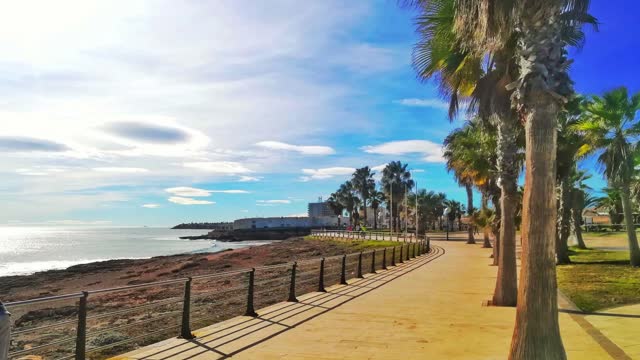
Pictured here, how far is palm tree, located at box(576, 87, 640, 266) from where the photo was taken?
21.0 metres

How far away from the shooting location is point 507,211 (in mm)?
12164

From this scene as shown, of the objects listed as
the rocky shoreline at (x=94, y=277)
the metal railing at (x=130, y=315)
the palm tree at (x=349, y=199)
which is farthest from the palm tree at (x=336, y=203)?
the metal railing at (x=130, y=315)

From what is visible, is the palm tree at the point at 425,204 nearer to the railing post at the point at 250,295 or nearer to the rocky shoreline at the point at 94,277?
the rocky shoreline at the point at 94,277

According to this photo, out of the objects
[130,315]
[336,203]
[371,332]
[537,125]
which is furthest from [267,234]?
[537,125]

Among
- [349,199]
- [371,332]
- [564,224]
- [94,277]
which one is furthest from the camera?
[349,199]

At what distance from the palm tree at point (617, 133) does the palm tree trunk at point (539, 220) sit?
1693cm

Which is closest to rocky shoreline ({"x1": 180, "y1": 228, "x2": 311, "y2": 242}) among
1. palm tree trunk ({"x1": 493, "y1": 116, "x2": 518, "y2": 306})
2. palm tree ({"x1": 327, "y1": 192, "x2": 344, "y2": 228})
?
palm tree ({"x1": 327, "y1": 192, "x2": 344, "y2": 228})

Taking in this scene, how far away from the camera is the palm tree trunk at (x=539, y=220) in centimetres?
595

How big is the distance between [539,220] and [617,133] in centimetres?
1821

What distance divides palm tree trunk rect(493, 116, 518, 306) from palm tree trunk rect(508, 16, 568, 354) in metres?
5.50

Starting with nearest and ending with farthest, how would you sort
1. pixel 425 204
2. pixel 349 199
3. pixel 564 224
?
pixel 564 224 < pixel 425 204 < pixel 349 199

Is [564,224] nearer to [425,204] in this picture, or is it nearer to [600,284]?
[600,284]

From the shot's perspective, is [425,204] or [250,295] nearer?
[250,295]

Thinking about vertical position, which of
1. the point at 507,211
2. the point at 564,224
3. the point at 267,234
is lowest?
the point at 267,234
